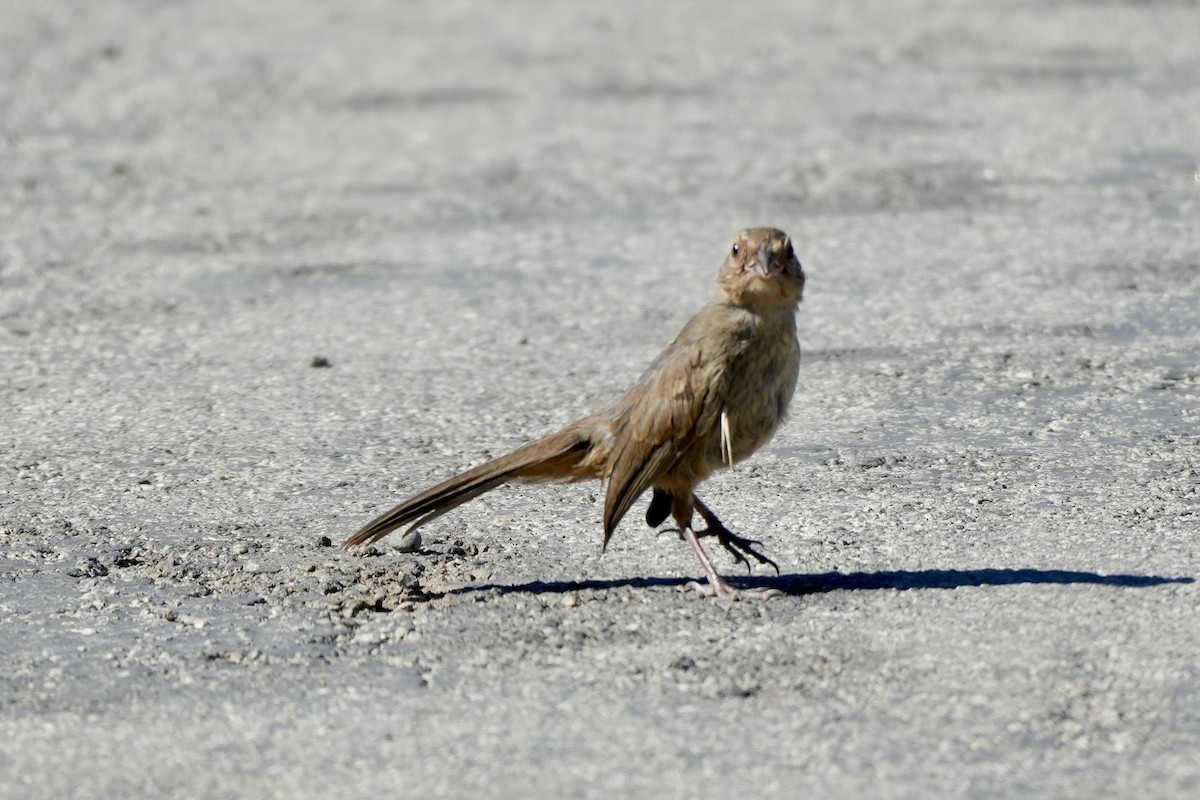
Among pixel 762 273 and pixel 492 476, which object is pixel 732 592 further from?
pixel 762 273

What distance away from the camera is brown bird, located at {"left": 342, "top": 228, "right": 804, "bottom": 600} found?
17.4 feet

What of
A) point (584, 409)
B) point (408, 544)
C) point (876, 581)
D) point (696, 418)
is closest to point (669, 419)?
point (696, 418)

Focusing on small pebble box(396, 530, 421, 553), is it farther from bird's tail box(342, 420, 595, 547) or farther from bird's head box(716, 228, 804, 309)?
bird's head box(716, 228, 804, 309)

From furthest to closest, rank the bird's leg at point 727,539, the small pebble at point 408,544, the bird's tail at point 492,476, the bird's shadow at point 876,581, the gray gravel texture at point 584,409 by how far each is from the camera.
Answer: the small pebble at point 408,544, the bird's leg at point 727,539, the bird's tail at point 492,476, the bird's shadow at point 876,581, the gray gravel texture at point 584,409

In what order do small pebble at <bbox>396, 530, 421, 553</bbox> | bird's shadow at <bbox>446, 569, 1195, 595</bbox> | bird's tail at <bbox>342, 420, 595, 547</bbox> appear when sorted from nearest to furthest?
bird's shadow at <bbox>446, 569, 1195, 595</bbox> < bird's tail at <bbox>342, 420, 595, 547</bbox> < small pebble at <bbox>396, 530, 421, 553</bbox>

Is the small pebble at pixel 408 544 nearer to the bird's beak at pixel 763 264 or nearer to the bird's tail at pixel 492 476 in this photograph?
the bird's tail at pixel 492 476

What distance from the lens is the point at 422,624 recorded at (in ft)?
16.8

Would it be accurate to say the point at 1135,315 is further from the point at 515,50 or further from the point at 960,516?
the point at 515,50

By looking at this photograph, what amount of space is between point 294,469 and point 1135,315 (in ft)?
12.7

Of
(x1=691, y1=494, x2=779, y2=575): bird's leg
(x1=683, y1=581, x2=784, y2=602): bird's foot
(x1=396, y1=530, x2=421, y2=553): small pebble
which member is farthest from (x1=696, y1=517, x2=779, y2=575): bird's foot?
(x1=396, y1=530, x2=421, y2=553): small pebble

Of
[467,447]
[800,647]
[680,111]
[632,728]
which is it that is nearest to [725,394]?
[800,647]

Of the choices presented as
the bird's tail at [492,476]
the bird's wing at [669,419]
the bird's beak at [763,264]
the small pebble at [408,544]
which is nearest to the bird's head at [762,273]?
the bird's beak at [763,264]

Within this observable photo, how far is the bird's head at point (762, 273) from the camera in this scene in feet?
17.5

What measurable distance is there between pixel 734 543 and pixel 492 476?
0.77 m
